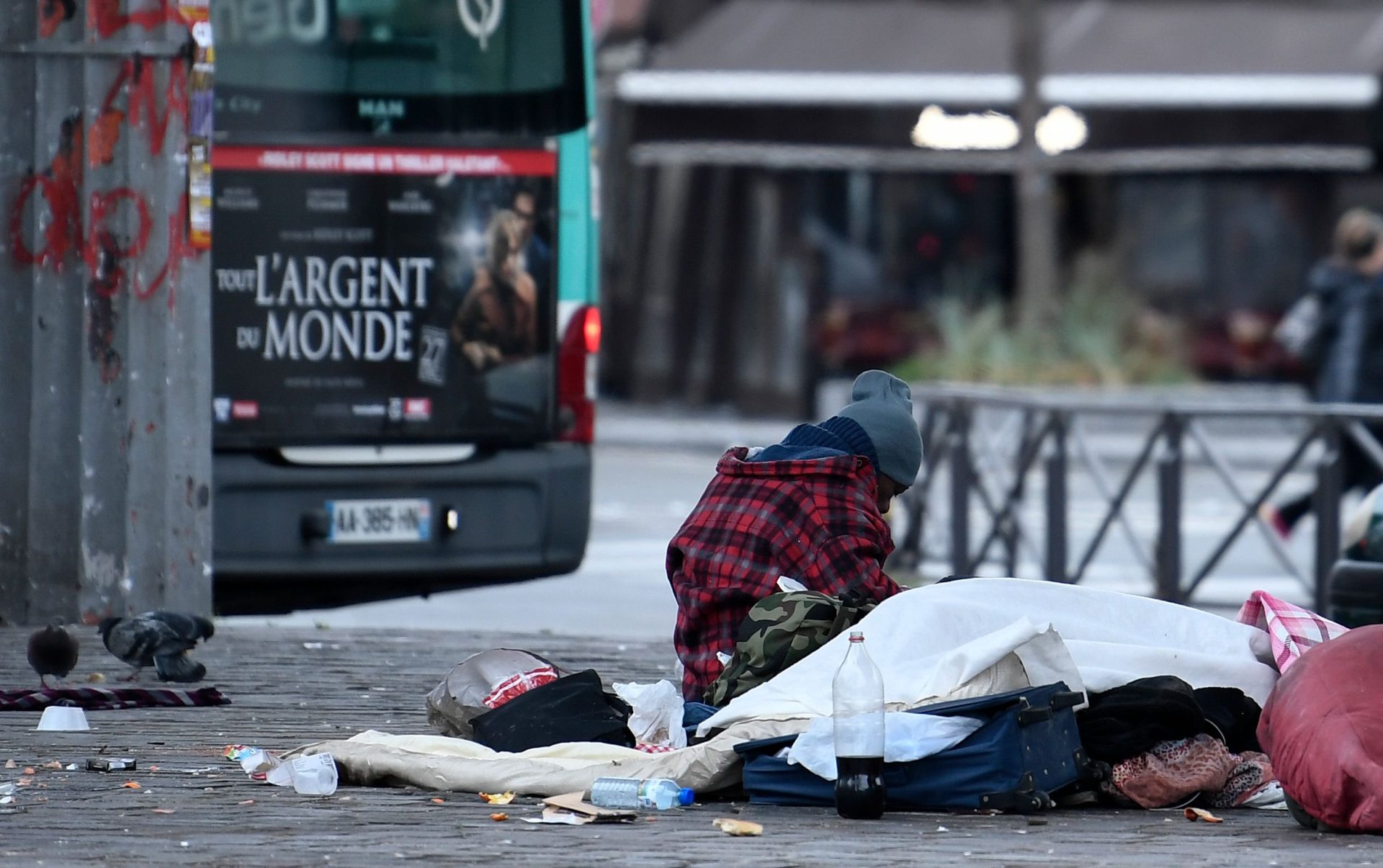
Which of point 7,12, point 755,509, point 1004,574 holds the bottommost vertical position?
point 1004,574

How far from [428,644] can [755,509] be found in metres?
3.00

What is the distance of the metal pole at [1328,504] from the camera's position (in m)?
10.8

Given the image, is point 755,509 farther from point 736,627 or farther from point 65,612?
point 65,612

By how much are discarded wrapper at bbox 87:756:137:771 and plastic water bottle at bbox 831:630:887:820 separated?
174 cm

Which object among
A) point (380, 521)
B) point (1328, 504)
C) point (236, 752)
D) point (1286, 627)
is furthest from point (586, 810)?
point (1328, 504)

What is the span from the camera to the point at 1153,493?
11.3 metres

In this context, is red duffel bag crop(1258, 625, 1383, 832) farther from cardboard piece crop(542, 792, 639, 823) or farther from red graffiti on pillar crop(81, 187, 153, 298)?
red graffiti on pillar crop(81, 187, 153, 298)

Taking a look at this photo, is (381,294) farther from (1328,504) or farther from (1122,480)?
(1328,504)

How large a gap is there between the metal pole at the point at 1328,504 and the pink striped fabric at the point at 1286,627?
14.7 ft

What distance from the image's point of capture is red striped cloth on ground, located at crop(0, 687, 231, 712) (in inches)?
279

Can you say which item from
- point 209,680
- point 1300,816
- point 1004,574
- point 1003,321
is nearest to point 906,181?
point 1003,321

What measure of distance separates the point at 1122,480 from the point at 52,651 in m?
5.83

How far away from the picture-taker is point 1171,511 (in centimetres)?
1134

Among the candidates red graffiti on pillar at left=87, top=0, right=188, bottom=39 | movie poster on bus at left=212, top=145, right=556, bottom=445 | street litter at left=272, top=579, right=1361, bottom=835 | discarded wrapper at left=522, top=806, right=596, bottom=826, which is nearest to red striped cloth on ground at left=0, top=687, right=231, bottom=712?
street litter at left=272, top=579, right=1361, bottom=835
